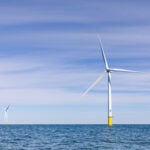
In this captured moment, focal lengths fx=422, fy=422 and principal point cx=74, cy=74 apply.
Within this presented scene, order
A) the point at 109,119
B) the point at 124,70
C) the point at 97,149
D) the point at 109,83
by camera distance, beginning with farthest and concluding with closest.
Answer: the point at 109,119 → the point at 109,83 → the point at 124,70 → the point at 97,149

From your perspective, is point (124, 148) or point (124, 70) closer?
point (124, 148)

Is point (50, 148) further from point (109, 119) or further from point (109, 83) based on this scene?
point (109, 119)

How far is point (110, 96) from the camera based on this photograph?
148m

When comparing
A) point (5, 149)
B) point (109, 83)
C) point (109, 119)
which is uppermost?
point (109, 83)

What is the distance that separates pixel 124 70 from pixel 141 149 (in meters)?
65.4

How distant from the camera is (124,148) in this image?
2859 inches

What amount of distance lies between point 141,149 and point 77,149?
1077cm

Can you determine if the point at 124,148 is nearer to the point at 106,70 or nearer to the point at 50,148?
the point at 50,148

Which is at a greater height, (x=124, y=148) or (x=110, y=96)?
(x=110, y=96)

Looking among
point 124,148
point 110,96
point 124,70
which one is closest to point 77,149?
point 124,148

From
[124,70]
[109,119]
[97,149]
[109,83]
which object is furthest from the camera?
[109,119]

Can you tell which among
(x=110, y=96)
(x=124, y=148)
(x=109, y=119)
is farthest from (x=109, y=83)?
(x=124, y=148)

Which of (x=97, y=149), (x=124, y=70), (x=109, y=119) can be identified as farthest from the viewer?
(x=109, y=119)

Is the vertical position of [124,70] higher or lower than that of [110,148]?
higher
